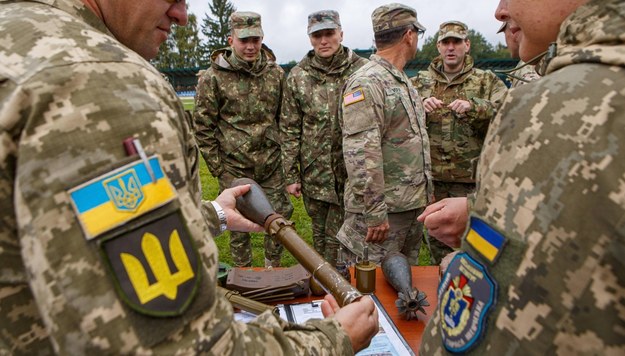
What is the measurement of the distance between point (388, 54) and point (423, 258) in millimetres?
2892

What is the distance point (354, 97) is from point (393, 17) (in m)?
0.71

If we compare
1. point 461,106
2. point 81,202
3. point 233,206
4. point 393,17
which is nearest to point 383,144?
point 393,17

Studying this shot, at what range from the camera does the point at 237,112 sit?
4.84m

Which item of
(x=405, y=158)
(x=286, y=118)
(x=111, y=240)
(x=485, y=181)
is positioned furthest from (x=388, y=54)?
(x=111, y=240)

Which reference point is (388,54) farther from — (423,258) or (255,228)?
(423,258)

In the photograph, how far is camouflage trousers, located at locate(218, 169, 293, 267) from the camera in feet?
15.8

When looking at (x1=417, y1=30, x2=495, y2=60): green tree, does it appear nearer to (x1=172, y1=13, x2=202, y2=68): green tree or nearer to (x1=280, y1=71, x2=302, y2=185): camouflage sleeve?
(x1=172, y1=13, x2=202, y2=68): green tree

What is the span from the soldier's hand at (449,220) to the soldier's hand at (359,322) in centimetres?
45

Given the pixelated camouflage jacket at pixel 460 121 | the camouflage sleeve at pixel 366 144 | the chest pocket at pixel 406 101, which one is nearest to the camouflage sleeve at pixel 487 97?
the pixelated camouflage jacket at pixel 460 121

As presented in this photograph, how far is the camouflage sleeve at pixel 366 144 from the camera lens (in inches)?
122

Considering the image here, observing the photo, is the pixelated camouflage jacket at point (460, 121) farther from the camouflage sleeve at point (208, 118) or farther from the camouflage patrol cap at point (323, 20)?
the camouflage sleeve at point (208, 118)

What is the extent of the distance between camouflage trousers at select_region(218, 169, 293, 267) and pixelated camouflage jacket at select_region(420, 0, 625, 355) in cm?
373

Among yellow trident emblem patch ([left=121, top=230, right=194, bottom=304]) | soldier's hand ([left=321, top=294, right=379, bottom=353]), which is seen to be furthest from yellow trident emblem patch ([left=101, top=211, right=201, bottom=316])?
soldier's hand ([left=321, top=294, right=379, bottom=353])

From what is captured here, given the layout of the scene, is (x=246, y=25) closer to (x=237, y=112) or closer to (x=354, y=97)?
(x=237, y=112)
